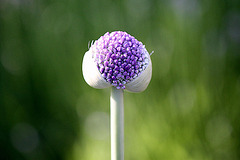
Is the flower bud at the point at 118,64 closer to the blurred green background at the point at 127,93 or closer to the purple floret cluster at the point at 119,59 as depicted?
the purple floret cluster at the point at 119,59

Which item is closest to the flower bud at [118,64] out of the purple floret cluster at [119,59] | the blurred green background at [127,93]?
the purple floret cluster at [119,59]

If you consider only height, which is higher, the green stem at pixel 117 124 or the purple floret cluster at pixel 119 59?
the purple floret cluster at pixel 119 59

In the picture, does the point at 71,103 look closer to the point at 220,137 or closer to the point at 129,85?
the point at 220,137

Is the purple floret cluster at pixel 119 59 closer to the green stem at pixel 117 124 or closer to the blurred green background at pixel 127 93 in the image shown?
the green stem at pixel 117 124

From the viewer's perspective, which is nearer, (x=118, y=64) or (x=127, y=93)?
(x=118, y=64)

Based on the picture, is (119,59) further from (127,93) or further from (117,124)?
(127,93)

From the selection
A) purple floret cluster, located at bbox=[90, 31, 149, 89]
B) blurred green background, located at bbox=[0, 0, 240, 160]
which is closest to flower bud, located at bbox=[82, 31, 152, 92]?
purple floret cluster, located at bbox=[90, 31, 149, 89]

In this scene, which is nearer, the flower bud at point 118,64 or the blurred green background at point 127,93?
the flower bud at point 118,64

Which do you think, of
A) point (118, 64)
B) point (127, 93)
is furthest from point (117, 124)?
point (127, 93)
